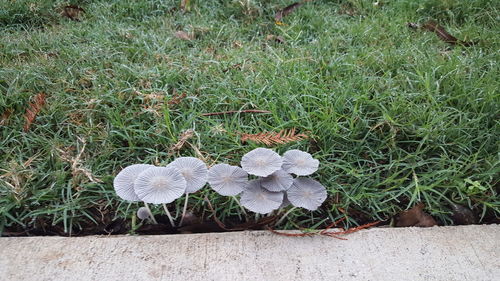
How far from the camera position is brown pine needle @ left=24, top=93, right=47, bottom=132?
6.16 ft

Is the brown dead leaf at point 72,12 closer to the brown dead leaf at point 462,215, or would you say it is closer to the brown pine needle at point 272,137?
the brown pine needle at point 272,137

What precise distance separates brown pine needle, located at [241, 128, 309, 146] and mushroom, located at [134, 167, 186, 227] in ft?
1.55

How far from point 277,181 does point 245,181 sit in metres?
0.11

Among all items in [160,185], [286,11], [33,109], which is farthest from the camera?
[286,11]

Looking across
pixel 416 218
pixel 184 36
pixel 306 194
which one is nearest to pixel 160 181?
pixel 306 194

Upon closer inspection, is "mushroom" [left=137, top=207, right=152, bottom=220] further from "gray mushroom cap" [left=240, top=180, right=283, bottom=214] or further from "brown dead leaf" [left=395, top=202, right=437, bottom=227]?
"brown dead leaf" [left=395, top=202, right=437, bottom=227]

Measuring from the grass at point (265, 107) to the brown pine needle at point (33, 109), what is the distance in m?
0.04

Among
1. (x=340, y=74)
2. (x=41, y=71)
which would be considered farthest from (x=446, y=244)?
(x=41, y=71)

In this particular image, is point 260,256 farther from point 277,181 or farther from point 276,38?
point 276,38

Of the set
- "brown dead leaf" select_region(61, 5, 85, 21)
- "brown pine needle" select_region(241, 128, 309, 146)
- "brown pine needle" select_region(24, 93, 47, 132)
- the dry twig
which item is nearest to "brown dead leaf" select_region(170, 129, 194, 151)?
"brown pine needle" select_region(241, 128, 309, 146)

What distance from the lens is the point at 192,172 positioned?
1369 mm

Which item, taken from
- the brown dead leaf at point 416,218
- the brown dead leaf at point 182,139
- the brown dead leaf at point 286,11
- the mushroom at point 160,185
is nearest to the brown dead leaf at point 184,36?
the brown dead leaf at point 286,11

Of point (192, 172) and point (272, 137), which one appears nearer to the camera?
point (192, 172)

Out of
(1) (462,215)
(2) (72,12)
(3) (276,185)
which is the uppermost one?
(3) (276,185)
